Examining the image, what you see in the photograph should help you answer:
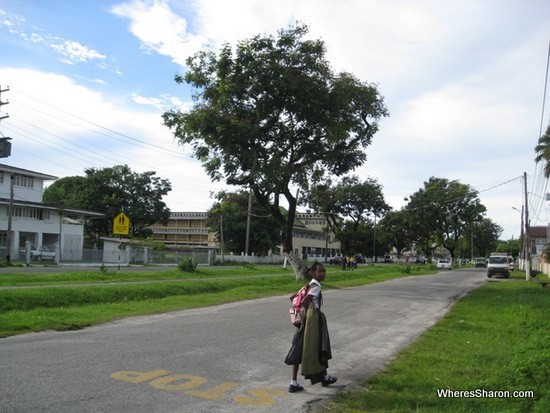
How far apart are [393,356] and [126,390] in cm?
502

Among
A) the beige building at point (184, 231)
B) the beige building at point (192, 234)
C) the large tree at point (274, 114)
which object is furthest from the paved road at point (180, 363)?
the beige building at point (184, 231)

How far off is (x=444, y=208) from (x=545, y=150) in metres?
40.7

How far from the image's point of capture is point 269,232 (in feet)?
252

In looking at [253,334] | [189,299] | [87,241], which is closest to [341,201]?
[87,241]

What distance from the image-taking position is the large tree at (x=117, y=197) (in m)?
69.9

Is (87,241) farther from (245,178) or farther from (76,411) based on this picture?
(76,411)

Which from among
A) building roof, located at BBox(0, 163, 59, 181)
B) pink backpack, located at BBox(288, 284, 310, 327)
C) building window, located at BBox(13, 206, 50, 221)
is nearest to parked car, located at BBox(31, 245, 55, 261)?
building window, located at BBox(13, 206, 50, 221)

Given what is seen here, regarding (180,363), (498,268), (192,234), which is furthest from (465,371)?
(192,234)

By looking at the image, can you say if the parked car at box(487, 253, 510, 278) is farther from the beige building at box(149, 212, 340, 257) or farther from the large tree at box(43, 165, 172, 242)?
the beige building at box(149, 212, 340, 257)

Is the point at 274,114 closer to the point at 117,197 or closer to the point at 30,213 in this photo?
the point at 30,213

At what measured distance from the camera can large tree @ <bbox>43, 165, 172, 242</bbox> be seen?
69938mm

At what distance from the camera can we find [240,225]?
74.2 m

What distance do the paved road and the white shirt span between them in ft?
3.79

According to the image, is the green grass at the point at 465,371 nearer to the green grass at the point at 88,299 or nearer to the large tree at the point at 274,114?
the green grass at the point at 88,299
